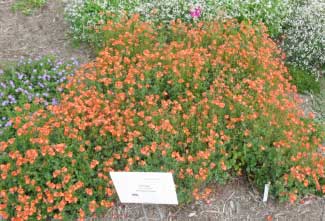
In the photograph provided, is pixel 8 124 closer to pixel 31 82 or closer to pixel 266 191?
pixel 31 82

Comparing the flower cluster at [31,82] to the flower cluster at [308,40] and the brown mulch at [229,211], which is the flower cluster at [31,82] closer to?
the brown mulch at [229,211]

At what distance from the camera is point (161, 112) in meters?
3.77

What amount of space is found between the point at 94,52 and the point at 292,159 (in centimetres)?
289

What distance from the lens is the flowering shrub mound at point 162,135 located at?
133 inches

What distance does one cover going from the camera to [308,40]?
525cm

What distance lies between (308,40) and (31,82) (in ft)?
11.1

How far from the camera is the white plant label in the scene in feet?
9.91

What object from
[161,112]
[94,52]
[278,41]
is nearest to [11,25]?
[94,52]

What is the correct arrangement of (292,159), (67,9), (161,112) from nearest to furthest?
(292,159)
(161,112)
(67,9)

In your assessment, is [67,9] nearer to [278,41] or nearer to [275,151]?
[278,41]

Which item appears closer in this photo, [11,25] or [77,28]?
[77,28]

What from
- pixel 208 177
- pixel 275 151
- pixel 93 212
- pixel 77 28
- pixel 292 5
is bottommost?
pixel 93 212

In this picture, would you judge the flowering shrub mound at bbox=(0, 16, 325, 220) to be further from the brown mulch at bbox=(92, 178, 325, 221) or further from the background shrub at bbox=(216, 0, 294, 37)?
the background shrub at bbox=(216, 0, 294, 37)

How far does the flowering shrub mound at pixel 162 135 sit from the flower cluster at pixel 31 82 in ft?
0.85
